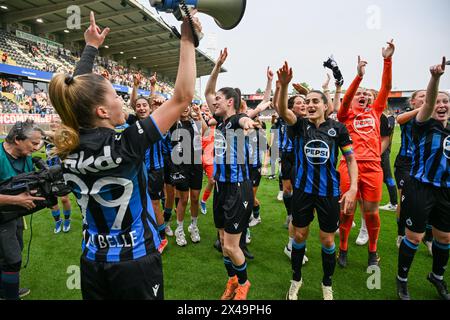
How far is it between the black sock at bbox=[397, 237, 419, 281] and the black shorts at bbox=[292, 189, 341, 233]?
2.95 ft

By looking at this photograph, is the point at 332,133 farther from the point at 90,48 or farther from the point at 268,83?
the point at 90,48

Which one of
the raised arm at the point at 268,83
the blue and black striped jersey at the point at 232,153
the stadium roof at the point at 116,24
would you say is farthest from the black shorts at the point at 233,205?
the stadium roof at the point at 116,24

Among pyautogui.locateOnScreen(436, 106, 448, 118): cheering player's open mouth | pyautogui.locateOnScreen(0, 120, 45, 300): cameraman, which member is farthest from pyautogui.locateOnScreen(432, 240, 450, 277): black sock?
pyautogui.locateOnScreen(0, 120, 45, 300): cameraman

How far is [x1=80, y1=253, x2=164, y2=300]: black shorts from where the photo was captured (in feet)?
5.24

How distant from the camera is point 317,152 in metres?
3.15

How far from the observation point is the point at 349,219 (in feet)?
13.0

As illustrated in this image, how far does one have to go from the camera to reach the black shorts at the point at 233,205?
3.07 metres

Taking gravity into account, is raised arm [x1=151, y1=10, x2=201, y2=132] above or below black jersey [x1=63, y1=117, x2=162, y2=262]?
above

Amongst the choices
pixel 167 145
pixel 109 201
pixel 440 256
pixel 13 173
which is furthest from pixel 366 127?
pixel 13 173

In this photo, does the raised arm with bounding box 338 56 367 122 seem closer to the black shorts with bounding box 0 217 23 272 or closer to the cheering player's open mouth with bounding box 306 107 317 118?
the cheering player's open mouth with bounding box 306 107 317 118

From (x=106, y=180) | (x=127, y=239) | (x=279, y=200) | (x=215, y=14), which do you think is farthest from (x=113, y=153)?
(x=279, y=200)

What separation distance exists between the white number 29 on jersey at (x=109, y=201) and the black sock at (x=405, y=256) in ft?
10.5

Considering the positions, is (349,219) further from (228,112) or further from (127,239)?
(127,239)

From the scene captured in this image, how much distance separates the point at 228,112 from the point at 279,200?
4.78m
